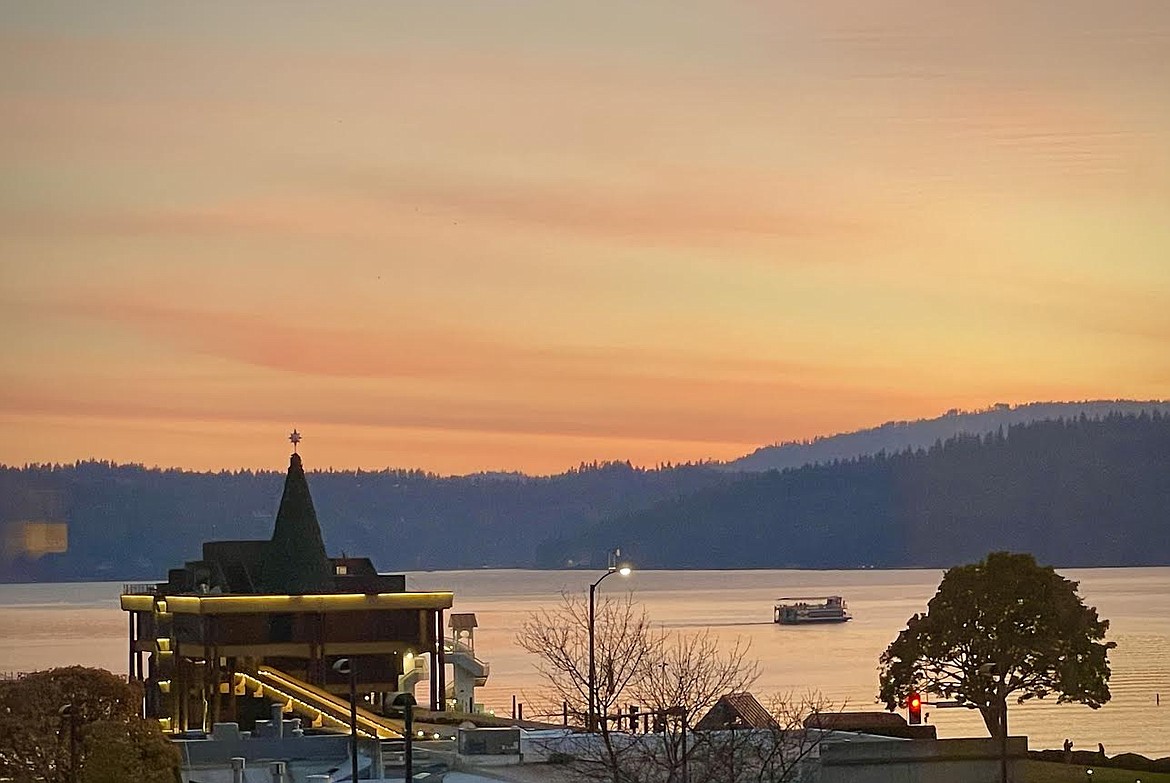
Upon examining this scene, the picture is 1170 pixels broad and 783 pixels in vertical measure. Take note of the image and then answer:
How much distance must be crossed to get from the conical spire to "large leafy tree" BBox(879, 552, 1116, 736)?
37.0m

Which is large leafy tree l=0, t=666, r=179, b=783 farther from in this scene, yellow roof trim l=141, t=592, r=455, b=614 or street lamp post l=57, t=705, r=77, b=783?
yellow roof trim l=141, t=592, r=455, b=614

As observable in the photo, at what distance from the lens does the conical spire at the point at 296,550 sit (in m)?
95.6

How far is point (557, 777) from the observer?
4794 centimetres

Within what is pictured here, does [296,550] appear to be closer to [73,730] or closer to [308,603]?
[308,603]

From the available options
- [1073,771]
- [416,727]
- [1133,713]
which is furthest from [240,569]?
[1133,713]

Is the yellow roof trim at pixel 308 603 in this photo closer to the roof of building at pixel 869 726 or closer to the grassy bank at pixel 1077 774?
the roof of building at pixel 869 726

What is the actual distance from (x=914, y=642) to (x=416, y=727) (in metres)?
15.9

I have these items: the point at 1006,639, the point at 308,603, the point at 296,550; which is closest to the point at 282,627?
the point at 308,603

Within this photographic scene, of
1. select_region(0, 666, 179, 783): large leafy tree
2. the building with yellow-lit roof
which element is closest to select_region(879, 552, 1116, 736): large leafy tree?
select_region(0, 666, 179, 783): large leafy tree

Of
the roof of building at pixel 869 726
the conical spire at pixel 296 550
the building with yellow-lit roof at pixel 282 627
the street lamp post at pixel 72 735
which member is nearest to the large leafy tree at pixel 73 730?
the street lamp post at pixel 72 735

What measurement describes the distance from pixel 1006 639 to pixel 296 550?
41767mm

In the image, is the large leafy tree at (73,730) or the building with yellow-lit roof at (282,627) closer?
the large leafy tree at (73,730)

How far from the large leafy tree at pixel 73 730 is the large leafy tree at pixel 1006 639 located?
2921 centimetres

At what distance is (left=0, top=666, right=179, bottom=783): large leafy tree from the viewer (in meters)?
42.5
